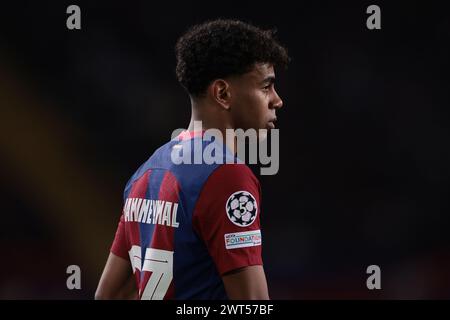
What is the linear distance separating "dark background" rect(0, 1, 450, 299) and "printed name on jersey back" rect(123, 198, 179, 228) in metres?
3.00

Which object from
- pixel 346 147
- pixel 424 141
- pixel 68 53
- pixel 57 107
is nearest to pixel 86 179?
pixel 57 107

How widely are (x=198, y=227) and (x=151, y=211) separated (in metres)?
0.18

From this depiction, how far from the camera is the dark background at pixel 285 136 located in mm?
4867

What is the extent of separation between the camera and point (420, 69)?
5113 mm

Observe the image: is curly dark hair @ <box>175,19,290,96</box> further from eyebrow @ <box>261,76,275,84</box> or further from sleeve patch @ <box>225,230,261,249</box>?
sleeve patch @ <box>225,230,261,249</box>

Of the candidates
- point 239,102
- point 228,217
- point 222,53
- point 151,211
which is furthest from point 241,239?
point 222,53

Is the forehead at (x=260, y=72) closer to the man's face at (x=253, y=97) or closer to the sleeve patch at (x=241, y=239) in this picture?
the man's face at (x=253, y=97)

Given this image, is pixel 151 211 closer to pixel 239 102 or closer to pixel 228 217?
pixel 228 217

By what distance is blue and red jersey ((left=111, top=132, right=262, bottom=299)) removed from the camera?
1.66 metres

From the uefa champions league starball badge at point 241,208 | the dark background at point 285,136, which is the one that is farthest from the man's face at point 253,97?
the dark background at point 285,136

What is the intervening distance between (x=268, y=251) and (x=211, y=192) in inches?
132

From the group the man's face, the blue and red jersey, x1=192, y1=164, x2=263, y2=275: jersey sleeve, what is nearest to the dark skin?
the man's face

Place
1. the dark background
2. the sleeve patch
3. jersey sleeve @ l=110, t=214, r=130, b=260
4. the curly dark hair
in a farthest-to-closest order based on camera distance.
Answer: the dark background → jersey sleeve @ l=110, t=214, r=130, b=260 → the curly dark hair → the sleeve patch

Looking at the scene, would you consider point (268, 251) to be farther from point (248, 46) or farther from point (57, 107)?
point (248, 46)
